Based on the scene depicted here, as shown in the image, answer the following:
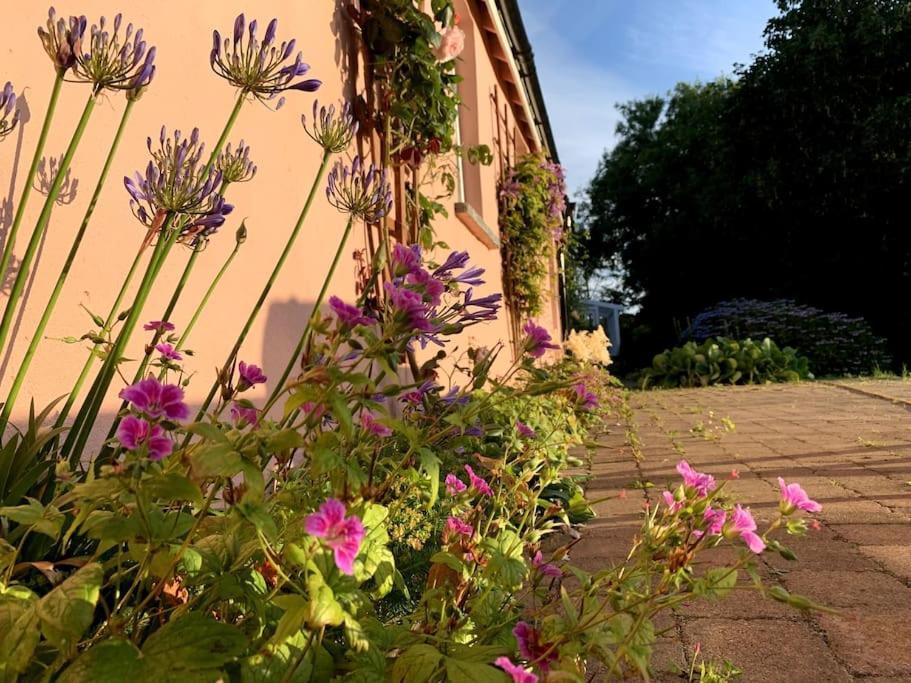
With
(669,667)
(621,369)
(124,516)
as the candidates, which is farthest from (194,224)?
(621,369)

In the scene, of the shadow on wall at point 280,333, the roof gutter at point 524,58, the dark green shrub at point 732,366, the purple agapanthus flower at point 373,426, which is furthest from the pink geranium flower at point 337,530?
the dark green shrub at point 732,366

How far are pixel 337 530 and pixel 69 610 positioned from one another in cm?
29

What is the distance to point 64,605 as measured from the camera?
764 millimetres

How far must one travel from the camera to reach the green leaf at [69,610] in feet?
2.45

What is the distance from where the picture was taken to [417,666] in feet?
3.06

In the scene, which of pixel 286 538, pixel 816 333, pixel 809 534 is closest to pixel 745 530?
pixel 286 538

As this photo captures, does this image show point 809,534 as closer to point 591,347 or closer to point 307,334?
point 307,334

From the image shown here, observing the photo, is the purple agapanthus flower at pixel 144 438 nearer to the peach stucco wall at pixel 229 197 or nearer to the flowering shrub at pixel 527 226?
the peach stucco wall at pixel 229 197

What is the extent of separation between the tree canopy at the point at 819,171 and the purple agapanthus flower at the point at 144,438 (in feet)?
48.0

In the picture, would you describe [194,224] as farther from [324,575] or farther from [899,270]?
[899,270]

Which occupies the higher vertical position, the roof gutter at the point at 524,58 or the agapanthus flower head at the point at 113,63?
the roof gutter at the point at 524,58

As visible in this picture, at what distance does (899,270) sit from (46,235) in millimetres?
17944

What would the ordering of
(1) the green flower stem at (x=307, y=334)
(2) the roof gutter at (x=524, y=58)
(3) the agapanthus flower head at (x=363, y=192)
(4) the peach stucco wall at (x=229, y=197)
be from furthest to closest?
(2) the roof gutter at (x=524, y=58) < (3) the agapanthus flower head at (x=363, y=192) < (4) the peach stucco wall at (x=229, y=197) < (1) the green flower stem at (x=307, y=334)

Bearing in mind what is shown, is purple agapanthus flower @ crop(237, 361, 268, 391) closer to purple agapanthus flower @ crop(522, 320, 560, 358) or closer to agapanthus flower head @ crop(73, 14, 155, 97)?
purple agapanthus flower @ crop(522, 320, 560, 358)
